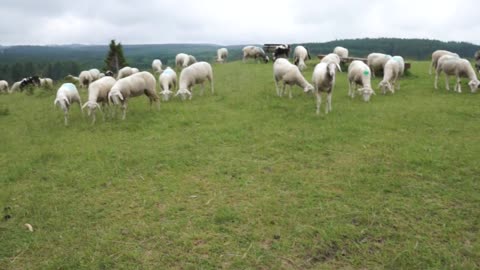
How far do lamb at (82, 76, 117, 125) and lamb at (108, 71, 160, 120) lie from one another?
646mm

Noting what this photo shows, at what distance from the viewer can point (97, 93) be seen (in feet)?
43.1

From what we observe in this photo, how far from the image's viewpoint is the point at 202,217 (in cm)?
597

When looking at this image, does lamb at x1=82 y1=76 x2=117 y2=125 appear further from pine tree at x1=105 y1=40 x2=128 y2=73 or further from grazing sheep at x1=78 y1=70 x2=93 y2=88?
pine tree at x1=105 y1=40 x2=128 y2=73

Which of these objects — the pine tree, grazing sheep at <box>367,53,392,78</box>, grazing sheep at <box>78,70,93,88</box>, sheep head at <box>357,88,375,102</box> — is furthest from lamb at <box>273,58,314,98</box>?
the pine tree

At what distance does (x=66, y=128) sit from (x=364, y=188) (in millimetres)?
10130

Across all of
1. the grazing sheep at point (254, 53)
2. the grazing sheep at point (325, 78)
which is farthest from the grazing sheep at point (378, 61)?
the grazing sheep at point (254, 53)

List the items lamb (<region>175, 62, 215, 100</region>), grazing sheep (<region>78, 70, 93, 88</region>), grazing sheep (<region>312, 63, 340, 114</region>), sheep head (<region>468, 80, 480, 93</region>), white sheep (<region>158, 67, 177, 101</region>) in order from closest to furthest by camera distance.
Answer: grazing sheep (<region>312, 63, 340, 114</region>) < sheep head (<region>468, 80, 480, 93</region>) < white sheep (<region>158, 67, 177, 101</region>) < lamb (<region>175, 62, 215, 100</region>) < grazing sheep (<region>78, 70, 93, 88</region>)

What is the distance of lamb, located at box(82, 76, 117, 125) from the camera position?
12690 mm

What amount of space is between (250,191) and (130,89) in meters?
8.14

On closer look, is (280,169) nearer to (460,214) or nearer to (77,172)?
(460,214)

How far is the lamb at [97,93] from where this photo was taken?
12.7 metres

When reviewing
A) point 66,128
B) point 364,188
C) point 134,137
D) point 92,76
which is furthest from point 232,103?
point 92,76

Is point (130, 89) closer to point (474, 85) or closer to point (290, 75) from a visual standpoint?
point (290, 75)

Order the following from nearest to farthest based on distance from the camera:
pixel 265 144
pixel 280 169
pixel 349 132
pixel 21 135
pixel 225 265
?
pixel 225 265 < pixel 280 169 < pixel 265 144 < pixel 349 132 < pixel 21 135
